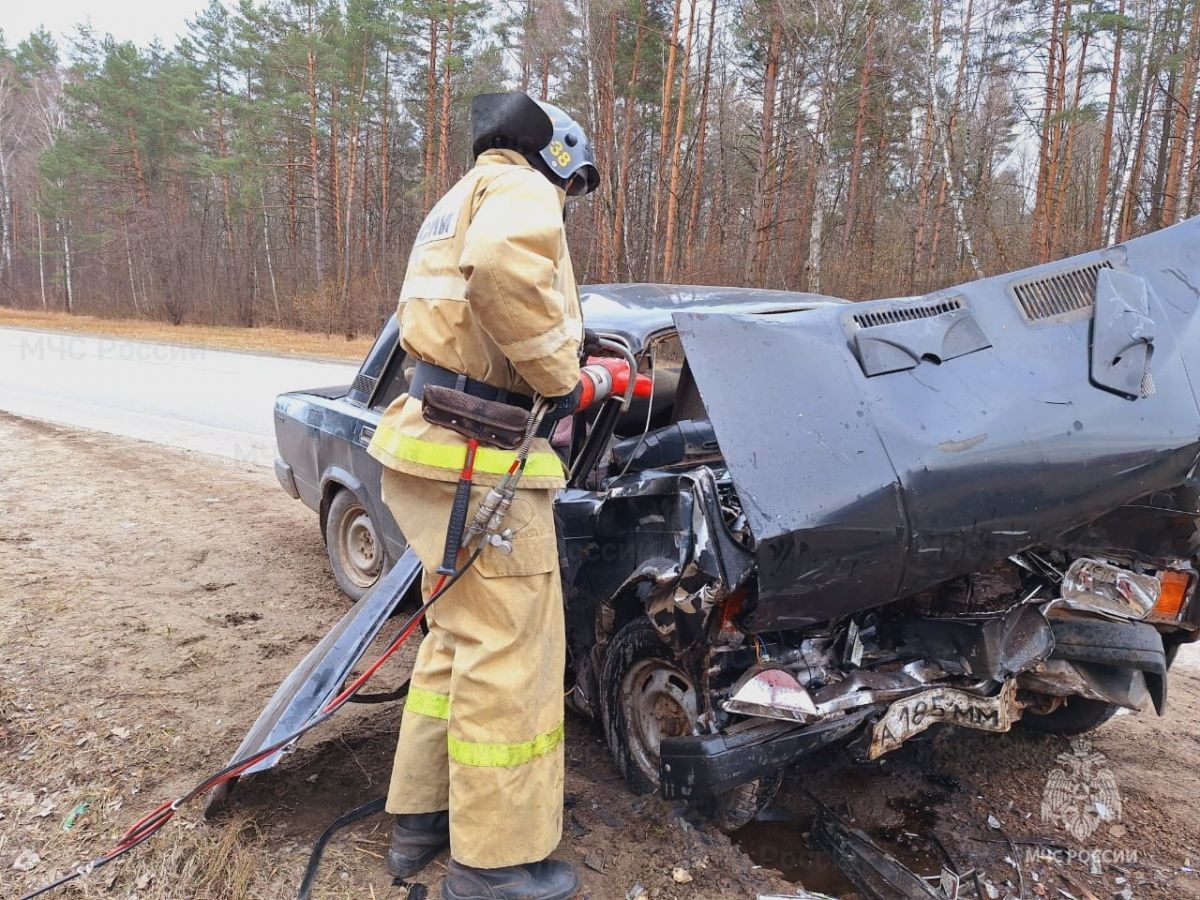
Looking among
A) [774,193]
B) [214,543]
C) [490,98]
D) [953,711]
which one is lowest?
[214,543]

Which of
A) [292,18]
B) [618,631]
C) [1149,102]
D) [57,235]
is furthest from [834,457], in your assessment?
[57,235]

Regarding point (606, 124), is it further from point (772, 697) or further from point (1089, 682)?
point (772, 697)

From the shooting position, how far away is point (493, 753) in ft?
7.17

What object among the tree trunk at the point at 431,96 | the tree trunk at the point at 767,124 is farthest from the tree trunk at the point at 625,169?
the tree trunk at the point at 431,96

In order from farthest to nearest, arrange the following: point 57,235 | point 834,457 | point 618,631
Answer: point 57,235, point 618,631, point 834,457

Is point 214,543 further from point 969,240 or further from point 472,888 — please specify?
point 969,240

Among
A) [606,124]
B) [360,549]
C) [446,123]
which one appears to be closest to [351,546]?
[360,549]

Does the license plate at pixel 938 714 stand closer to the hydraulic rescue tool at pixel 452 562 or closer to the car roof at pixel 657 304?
the hydraulic rescue tool at pixel 452 562

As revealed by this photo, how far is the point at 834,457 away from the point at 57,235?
150 feet

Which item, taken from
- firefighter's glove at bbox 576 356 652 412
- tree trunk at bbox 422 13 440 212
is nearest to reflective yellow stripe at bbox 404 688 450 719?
firefighter's glove at bbox 576 356 652 412

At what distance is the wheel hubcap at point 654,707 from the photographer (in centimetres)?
250

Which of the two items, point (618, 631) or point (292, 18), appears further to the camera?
point (292, 18)

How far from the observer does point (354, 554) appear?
15.0ft

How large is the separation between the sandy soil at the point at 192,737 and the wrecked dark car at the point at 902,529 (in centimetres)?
27
